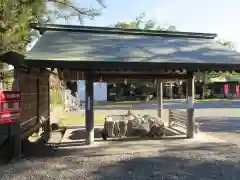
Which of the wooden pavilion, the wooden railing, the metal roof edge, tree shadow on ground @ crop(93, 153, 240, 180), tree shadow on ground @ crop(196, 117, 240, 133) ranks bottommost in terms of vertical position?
tree shadow on ground @ crop(93, 153, 240, 180)

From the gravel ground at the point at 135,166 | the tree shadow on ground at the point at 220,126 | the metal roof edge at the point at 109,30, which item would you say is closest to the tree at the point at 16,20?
the metal roof edge at the point at 109,30

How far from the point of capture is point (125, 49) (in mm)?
8625

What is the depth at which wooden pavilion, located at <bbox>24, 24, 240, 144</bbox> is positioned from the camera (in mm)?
7473

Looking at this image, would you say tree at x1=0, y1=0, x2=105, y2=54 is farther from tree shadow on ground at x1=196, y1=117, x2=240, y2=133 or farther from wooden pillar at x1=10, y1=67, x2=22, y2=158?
tree shadow on ground at x1=196, y1=117, x2=240, y2=133

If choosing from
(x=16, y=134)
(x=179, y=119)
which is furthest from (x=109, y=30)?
(x=16, y=134)

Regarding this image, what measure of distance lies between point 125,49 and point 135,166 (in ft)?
11.8

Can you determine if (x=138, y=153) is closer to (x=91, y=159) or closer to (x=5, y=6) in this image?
(x=91, y=159)

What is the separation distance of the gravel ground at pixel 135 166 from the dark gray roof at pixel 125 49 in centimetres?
244

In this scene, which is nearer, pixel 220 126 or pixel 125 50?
pixel 125 50

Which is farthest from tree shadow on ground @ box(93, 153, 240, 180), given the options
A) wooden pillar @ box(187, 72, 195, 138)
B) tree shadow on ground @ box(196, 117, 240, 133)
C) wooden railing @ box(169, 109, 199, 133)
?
tree shadow on ground @ box(196, 117, 240, 133)

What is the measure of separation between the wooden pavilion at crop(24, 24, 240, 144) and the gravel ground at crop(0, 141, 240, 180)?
169 cm

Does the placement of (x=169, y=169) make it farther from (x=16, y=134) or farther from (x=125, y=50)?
(x=16, y=134)

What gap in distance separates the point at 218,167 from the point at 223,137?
4.11m

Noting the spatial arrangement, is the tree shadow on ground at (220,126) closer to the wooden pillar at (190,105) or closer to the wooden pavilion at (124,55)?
the wooden pillar at (190,105)
